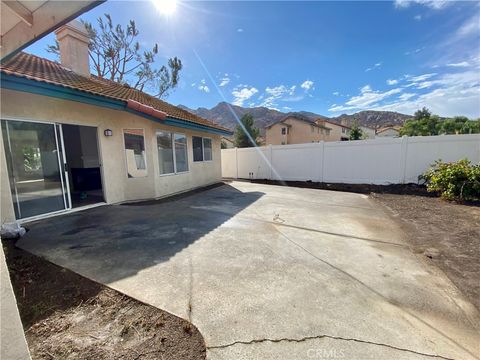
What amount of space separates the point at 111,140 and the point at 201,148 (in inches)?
169

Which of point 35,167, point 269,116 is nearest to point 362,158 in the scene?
point 35,167

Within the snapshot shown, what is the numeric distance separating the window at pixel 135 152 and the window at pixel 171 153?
604 millimetres

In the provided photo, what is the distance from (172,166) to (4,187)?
15.3 feet

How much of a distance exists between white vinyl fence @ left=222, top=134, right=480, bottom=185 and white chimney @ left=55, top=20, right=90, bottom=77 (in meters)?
8.97

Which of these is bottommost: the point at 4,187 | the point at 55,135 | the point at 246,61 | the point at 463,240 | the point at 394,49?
the point at 463,240

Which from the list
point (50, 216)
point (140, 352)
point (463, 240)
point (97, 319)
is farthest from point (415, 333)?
point (50, 216)

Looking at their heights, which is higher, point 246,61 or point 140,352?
point 246,61

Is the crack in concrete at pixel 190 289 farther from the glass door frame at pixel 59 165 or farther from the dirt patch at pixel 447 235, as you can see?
the glass door frame at pixel 59 165

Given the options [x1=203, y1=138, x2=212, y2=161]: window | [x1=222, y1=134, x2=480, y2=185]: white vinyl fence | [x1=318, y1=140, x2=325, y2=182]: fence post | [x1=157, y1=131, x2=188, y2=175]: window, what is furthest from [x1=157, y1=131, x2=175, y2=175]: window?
[x1=318, y1=140, x2=325, y2=182]: fence post

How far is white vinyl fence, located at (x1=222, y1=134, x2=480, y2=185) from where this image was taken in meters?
7.93

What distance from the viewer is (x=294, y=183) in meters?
11.3

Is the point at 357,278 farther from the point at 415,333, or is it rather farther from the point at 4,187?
the point at 4,187

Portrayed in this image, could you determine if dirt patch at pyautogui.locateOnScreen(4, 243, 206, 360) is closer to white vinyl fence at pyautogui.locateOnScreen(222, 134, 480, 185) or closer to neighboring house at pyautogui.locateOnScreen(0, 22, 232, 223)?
neighboring house at pyautogui.locateOnScreen(0, 22, 232, 223)

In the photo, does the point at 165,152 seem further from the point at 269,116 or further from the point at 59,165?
the point at 269,116
